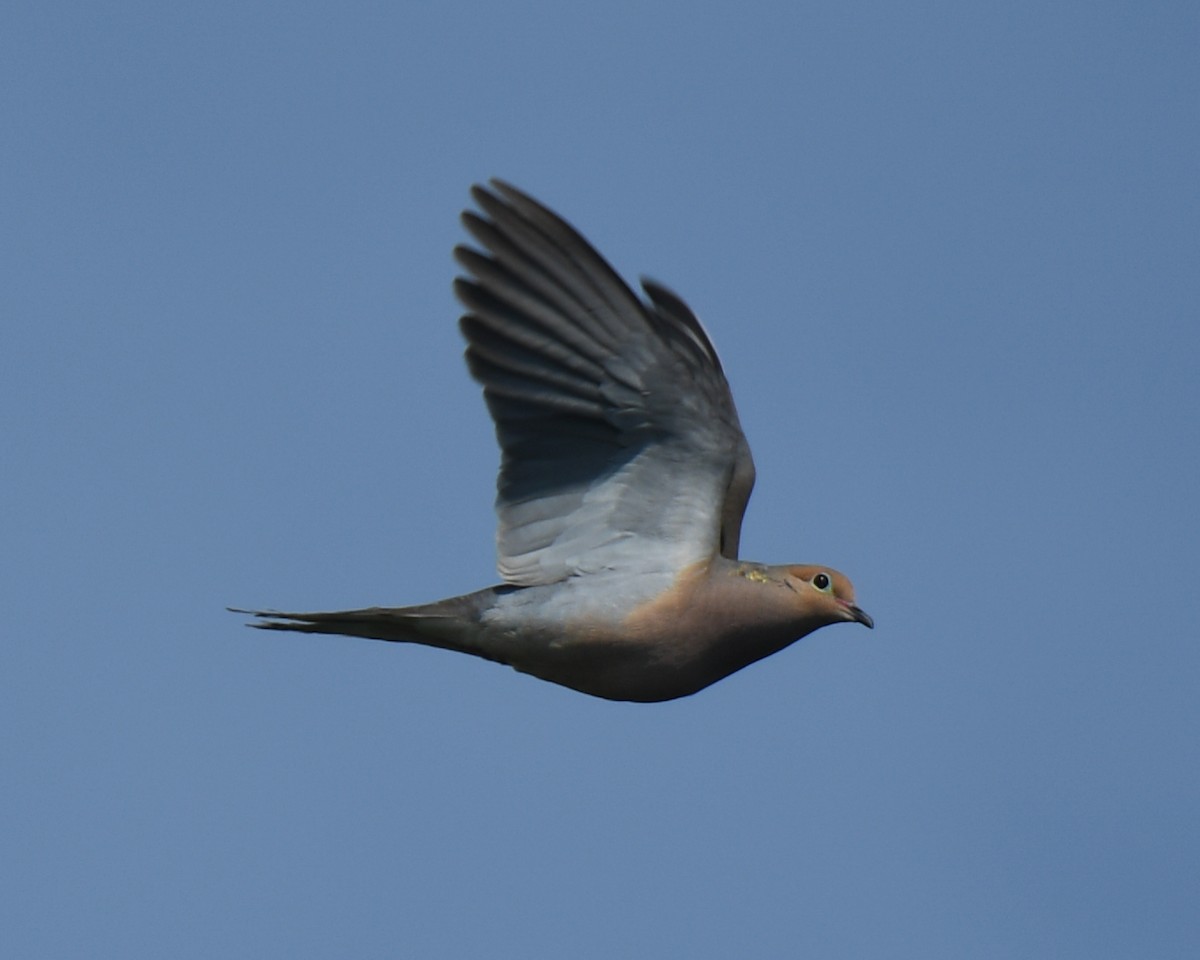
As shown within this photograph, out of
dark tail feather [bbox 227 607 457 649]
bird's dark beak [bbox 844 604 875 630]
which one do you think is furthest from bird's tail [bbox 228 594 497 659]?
bird's dark beak [bbox 844 604 875 630]

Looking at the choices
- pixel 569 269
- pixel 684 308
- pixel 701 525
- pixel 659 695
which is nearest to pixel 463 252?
pixel 569 269

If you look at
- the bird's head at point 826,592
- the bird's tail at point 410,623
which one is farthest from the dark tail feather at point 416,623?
the bird's head at point 826,592

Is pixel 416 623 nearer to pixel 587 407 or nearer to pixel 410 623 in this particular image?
pixel 410 623

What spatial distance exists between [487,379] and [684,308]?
3.26ft

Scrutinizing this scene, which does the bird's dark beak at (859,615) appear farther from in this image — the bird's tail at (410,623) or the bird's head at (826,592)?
the bird's tail at (410,623)

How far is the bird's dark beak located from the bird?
12cm

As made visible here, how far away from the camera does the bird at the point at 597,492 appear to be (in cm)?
888

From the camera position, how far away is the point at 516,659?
9422 millimetres

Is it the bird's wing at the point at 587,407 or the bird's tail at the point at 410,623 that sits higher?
the bird's wing at the point at 587,407

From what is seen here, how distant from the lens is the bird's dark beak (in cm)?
970

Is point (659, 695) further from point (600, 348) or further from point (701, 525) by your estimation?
point (600, 348)

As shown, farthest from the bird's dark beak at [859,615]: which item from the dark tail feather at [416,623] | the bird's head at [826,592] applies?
the dark tail feather at [416,623]

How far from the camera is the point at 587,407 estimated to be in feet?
29.9

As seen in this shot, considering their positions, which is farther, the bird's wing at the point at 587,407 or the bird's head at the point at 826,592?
the bird's head at the point at 826,592
